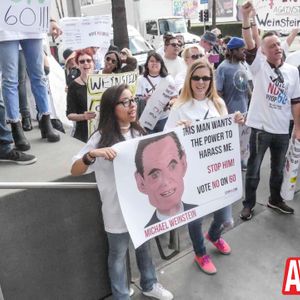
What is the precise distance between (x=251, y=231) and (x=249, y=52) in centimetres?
176

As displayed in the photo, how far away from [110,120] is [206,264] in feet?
5.28

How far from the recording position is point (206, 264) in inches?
127

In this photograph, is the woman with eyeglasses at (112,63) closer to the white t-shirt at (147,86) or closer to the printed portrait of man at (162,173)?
the white t-shirt at (147,86)

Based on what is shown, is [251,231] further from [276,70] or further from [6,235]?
[6,235]

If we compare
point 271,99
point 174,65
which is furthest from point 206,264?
point 174,65

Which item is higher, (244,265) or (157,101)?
(157,101)

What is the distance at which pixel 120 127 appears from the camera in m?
2.44

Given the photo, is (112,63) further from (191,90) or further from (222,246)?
(222,246)

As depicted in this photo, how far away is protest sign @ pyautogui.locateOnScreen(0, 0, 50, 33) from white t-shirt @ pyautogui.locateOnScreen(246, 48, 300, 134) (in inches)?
77.6

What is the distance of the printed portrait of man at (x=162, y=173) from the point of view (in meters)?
2.42

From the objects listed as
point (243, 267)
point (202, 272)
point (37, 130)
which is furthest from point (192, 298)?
point (37, 130)

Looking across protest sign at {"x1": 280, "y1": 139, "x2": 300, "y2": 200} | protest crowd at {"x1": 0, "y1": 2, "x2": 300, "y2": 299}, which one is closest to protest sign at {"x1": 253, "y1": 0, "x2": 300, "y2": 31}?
protest crowd at {"x1": 0, "y1": 2, "x2": 300, "y2": 299}

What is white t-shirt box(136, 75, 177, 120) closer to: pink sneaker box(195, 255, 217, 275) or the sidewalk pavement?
the sidewalk pavement

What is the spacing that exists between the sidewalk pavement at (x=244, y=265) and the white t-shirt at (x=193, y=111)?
126 cm
